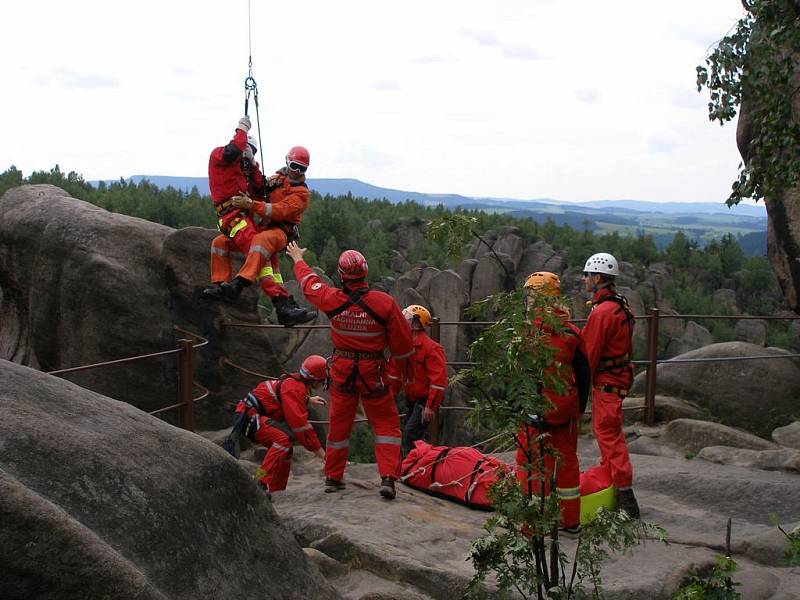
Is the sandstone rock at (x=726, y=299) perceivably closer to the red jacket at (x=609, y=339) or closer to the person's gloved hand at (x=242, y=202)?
the person's gloved hand at (x=242, y=202)

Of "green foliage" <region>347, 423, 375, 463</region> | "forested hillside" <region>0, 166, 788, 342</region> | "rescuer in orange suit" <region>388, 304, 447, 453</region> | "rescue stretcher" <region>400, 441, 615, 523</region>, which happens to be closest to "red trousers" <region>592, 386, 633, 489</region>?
"rescue stretcher" <region>400, 441, 615, 523</region>

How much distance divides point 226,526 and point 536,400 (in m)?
1.31

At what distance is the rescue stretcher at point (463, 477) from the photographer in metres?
7.33

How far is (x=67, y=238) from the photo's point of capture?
11.5m

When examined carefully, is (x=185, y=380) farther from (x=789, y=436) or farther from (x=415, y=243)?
(x=415, y=243)

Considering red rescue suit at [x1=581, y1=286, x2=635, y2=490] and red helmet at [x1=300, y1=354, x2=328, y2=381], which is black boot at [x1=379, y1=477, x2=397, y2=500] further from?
red rescue suit at [x1=581, y1=286, x2=635, y2=490]

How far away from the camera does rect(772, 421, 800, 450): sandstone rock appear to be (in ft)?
35.7

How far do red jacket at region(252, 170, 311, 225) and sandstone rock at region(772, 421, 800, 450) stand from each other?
19.0 feet

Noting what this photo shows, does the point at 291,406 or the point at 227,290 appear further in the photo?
the point at 227,290

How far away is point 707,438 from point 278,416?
4818 mm

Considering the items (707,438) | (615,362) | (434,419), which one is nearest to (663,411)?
(707,438)

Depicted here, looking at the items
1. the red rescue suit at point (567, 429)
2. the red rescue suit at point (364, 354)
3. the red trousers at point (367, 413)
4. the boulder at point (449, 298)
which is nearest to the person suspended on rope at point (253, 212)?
the red rescue suit at point (364, 354)

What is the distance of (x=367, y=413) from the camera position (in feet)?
25.0

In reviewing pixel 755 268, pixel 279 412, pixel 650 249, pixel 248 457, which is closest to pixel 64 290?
pixel 248 457
